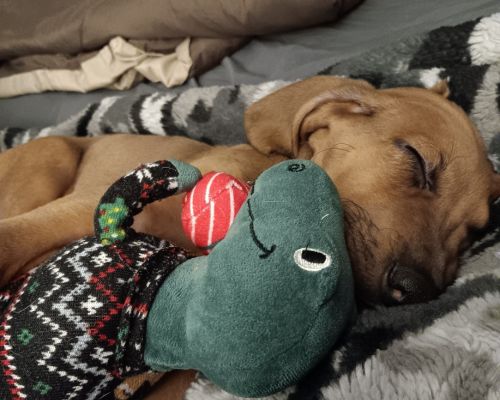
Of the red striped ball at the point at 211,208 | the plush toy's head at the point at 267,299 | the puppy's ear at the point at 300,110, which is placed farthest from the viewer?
the puppy's ear at the point at 300,110

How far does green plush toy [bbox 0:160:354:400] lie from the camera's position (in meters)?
0.81

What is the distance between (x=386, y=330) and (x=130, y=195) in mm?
556

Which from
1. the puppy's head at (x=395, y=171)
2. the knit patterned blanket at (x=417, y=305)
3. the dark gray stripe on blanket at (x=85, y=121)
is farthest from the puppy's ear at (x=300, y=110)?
the dark gray stripe on blanket at (x=85, y=121)

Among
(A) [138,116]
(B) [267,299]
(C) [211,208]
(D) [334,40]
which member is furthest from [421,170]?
(A) [138,116]

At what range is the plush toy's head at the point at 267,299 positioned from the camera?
0.80 meters

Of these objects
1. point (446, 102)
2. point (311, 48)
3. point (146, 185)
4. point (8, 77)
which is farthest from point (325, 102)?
point (8, 77)

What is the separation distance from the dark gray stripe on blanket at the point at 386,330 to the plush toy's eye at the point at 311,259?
0.73 ft

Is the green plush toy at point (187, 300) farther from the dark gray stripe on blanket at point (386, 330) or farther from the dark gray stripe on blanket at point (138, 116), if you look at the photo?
the dark gray stripe on blanket at point (138, 116)

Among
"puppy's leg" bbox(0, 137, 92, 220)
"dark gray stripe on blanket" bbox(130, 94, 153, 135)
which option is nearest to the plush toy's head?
"puppy's leg" bbox(0, 137, 92, 220)

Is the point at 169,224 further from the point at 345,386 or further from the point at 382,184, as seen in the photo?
the point at 345,386

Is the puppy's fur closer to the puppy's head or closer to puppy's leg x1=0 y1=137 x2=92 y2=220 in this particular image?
the puppy's head

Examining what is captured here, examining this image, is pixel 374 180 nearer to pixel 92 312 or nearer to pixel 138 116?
pixel 92 312

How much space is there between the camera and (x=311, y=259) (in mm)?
833

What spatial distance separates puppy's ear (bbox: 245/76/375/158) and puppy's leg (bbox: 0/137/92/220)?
90 cm
